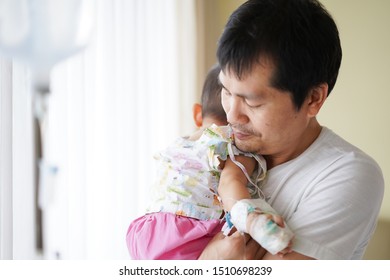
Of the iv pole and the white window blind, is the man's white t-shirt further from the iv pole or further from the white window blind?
the white window blind

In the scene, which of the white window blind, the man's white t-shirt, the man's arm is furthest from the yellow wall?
the man's arm

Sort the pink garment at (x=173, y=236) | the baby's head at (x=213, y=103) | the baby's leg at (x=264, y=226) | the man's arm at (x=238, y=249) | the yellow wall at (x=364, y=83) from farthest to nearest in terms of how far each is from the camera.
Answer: the yellow wall at (x=364, y=83)
the baby's head at (x=213, y=103)
the pink garment at (x=173, y=236)
the man's arm at (x=238, y=249)
the baby's leg at (x=264, y=226)

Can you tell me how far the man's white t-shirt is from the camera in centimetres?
86

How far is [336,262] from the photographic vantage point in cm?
88

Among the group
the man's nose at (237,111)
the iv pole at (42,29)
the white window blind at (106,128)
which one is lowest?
the white window blind at (106,128)

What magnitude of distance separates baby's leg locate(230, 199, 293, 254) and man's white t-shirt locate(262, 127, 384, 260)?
0.06 metres

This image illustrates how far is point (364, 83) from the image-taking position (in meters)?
2.19

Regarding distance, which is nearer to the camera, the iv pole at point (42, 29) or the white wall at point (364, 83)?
the iv pole at point (42, 29)

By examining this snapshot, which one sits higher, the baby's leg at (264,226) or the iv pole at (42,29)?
the iv pole at (42,29)

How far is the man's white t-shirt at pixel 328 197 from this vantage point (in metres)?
0.86

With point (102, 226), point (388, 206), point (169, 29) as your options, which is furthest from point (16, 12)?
point (388, 206)

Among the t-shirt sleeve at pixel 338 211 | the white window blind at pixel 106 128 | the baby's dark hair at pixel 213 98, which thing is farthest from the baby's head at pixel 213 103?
the white window blind at pixel 106 128

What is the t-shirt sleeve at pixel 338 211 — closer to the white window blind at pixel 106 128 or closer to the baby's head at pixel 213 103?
the baby's head at pixel 213 103

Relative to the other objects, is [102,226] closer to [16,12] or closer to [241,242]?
[16,12]
